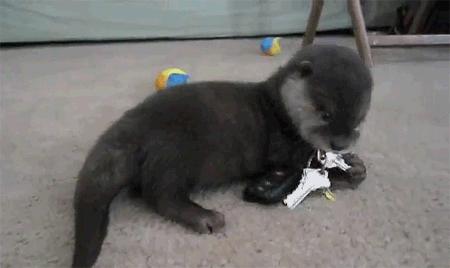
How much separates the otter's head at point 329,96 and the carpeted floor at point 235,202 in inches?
5.8

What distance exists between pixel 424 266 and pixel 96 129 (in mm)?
930

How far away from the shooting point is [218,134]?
3.50ft

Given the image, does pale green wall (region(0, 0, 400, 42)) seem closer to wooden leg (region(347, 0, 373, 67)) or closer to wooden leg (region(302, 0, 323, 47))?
wooden leg (region(302, 0, 323, 47))

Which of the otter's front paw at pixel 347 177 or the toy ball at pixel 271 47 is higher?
the otter's front paw at pixel 347 177

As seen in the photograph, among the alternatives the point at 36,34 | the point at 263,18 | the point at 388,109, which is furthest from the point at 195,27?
the point at 388,109

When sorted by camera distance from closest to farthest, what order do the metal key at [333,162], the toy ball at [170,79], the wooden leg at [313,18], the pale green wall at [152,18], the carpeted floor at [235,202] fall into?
the carpeted floor at [235,202] < the metal key at [333,162] < the toy ball at [170,79] < the wooden leg at [313,18] < the pale green wall at [152,18]

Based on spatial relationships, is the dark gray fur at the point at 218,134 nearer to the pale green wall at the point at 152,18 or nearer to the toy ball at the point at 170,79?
the toy ball at the point at 170,79

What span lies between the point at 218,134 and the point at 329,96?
0.77 ft

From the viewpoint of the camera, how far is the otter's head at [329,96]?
1.03m

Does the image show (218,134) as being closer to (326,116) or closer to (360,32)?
(326,116)

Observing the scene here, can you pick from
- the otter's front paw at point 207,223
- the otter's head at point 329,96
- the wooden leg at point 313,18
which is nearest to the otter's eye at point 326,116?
the otter's head at point 329,96

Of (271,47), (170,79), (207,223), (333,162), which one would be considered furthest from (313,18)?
(207,223)

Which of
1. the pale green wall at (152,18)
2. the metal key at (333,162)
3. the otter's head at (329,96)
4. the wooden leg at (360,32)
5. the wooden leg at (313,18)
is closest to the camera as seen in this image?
the otter's head at (329,96)

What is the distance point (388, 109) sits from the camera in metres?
1.64
